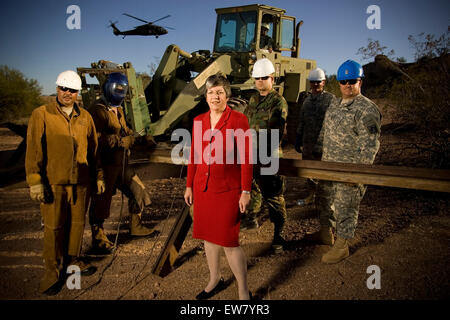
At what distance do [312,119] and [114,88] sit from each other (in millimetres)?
3083

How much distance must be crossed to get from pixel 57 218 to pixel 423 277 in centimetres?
356

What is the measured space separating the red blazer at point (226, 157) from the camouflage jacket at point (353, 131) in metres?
1.28

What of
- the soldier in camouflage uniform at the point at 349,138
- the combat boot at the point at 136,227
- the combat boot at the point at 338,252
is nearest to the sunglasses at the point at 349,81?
the soldier in camouflage uniform at the point at 349,138

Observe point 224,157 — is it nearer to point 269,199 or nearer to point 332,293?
point 269,199

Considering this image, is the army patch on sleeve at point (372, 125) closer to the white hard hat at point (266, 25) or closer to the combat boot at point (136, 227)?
the combat boot at point (136, 227)

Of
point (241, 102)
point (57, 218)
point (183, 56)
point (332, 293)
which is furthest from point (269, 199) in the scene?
point (183, 56)

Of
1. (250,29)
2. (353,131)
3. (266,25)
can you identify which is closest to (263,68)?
(353,131)

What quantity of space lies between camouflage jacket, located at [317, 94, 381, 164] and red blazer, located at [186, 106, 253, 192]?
1.28 m

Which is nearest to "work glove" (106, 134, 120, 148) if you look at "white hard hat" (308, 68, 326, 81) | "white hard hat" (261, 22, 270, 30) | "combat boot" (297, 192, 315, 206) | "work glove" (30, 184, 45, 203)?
"work glove" (30, 184, 45, 203)

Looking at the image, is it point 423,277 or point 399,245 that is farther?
point 399,245

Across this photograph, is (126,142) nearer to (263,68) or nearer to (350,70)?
(263,68)

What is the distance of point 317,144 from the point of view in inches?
179

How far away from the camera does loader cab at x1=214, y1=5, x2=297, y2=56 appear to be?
8.00m

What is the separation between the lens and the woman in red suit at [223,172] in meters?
2.33
